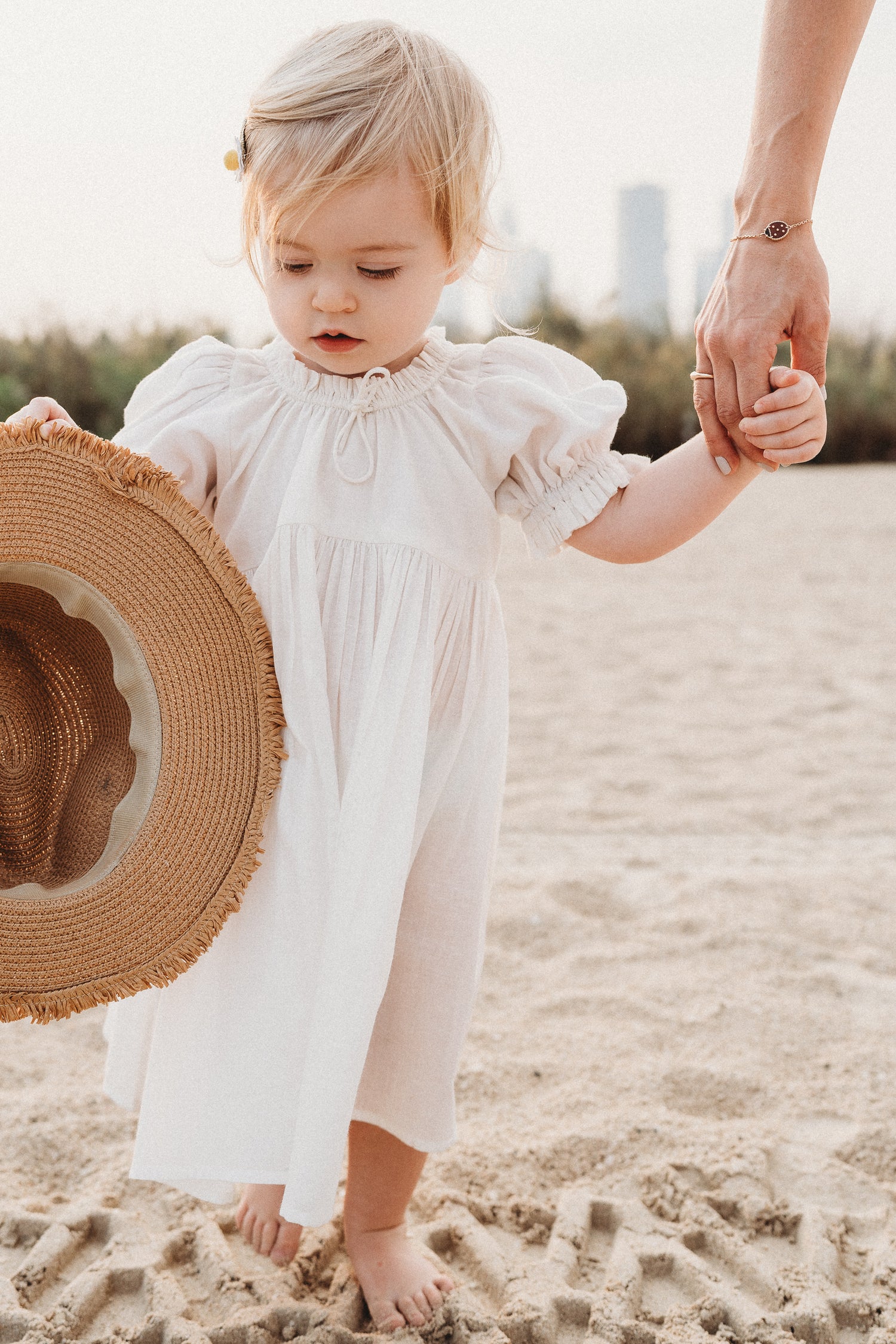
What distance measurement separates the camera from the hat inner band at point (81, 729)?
137 cm

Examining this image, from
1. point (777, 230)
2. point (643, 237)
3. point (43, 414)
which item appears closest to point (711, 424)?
point (777, 230)

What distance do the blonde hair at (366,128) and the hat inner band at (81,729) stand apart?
1.53ft

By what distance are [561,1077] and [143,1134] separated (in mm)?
896

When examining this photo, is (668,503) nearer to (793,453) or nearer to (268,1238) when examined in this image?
(793,453)

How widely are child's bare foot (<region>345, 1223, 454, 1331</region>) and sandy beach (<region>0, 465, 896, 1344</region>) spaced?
0.11ft

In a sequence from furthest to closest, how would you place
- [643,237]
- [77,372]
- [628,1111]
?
[643,237] → [77,372] → [628,1111]

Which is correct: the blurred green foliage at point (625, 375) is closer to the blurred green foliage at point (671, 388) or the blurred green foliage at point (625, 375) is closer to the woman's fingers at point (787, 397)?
the blurred green foliage at point (671, 388)

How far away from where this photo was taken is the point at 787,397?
1.37 meters

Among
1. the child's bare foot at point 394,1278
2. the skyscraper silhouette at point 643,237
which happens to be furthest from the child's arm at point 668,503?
the skyscraper silhouette at point 643,237

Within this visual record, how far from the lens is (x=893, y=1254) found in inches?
67.6

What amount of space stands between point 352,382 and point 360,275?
15cm

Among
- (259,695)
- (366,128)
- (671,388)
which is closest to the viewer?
(366,128)

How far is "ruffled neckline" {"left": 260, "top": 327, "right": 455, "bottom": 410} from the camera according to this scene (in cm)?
148

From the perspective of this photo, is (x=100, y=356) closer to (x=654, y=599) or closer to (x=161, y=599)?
(x=654, y=599)
